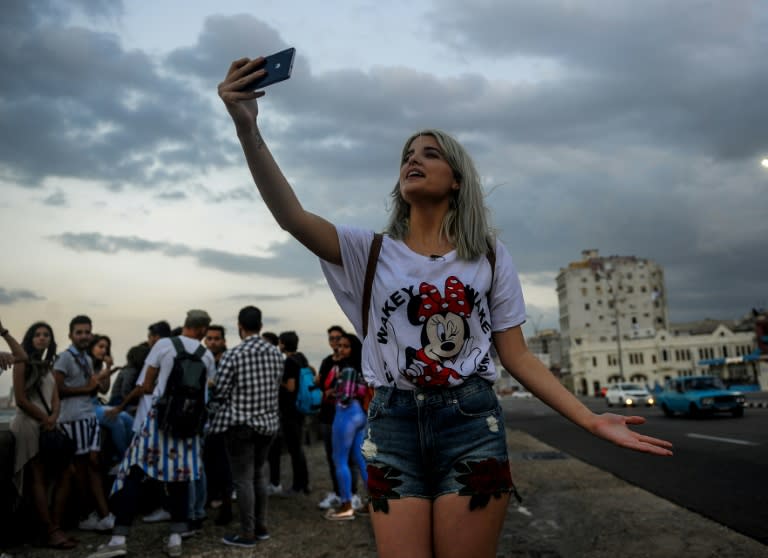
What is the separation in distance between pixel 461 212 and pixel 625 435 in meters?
0.97

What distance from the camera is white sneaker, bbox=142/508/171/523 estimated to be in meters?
7.29

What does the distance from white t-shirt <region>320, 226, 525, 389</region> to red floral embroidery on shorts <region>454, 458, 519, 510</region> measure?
0.90 feet

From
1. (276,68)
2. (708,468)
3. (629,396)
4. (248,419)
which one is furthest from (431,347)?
(629,396)

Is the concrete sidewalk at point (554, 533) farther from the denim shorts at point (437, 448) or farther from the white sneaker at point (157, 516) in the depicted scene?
the denim shorts at point (437, 448)

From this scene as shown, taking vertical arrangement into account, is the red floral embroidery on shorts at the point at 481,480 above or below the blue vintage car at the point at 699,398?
above

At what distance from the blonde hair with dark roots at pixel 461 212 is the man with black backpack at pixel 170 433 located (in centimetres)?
411

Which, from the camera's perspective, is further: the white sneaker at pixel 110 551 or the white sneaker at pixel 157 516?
the white sneaker at pixel 157 516

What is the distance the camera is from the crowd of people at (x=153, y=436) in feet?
19.8

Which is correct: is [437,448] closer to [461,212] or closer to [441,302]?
[441,302]

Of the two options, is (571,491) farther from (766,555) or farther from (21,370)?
(21,370)

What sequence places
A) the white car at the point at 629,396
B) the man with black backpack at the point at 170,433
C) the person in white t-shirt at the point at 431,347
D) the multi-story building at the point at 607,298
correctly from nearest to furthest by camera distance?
the person in white t-shirt at the point at 431,347 < the man with black backpack at the point at 170,433 < the white car at the point at 629,396 < the multi-story building at the point at 607,298

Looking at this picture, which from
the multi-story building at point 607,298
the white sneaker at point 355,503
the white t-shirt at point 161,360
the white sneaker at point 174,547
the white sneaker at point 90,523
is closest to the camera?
the white sneaker at point 174,547

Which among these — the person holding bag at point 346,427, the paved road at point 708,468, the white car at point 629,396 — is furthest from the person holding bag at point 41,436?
the white car at point 629,396

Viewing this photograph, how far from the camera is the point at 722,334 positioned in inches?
4112
